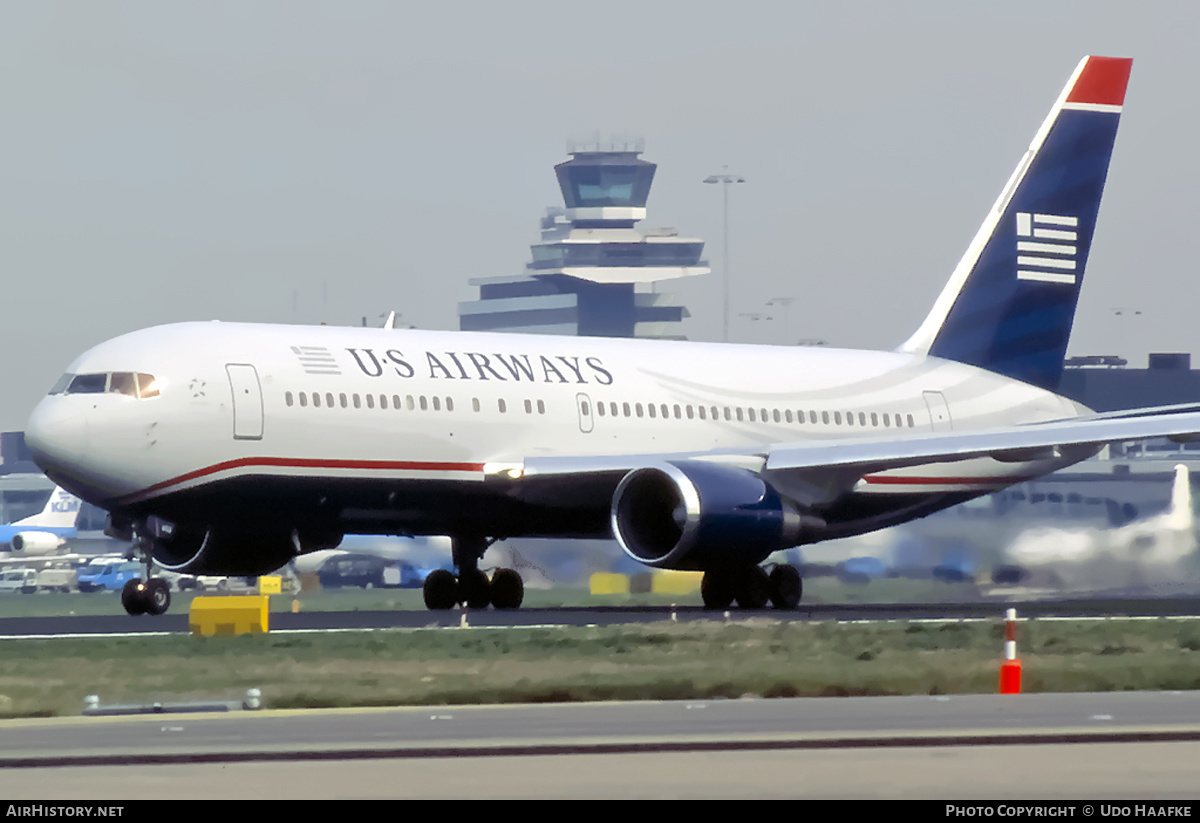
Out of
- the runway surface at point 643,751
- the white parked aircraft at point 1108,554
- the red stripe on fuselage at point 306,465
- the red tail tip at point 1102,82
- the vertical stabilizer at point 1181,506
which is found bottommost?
the white parked aircraft at point 1108,554

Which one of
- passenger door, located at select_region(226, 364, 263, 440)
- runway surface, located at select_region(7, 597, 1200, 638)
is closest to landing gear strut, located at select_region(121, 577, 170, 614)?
runway surface, located at select_region(7, 597, 1200, 638)

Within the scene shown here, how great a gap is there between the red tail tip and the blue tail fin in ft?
0.06

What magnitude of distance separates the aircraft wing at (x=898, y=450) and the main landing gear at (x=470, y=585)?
9.90ft

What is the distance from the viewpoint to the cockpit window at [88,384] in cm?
3017

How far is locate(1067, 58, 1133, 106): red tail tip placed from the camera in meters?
41.7

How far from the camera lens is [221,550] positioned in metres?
32.1

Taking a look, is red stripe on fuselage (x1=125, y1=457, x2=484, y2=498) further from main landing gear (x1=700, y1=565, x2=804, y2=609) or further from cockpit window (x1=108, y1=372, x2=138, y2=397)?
main landing gear (x1=700, y1=565, x2=804, y2=609)

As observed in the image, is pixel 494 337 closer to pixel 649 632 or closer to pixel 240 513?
pixel 240 513

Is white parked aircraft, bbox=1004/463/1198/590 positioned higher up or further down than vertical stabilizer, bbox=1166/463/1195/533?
further down

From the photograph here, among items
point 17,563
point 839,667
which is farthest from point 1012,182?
point 17,563

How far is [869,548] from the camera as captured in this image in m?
42.5

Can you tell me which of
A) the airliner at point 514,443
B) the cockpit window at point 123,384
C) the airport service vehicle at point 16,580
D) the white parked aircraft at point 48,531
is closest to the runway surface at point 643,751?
the airliner at point 514,443

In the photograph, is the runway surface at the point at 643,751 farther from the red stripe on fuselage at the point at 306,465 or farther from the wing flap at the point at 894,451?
the wing flap at the point at 894,451

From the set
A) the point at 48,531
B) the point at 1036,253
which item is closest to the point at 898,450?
the point at 1036,253
